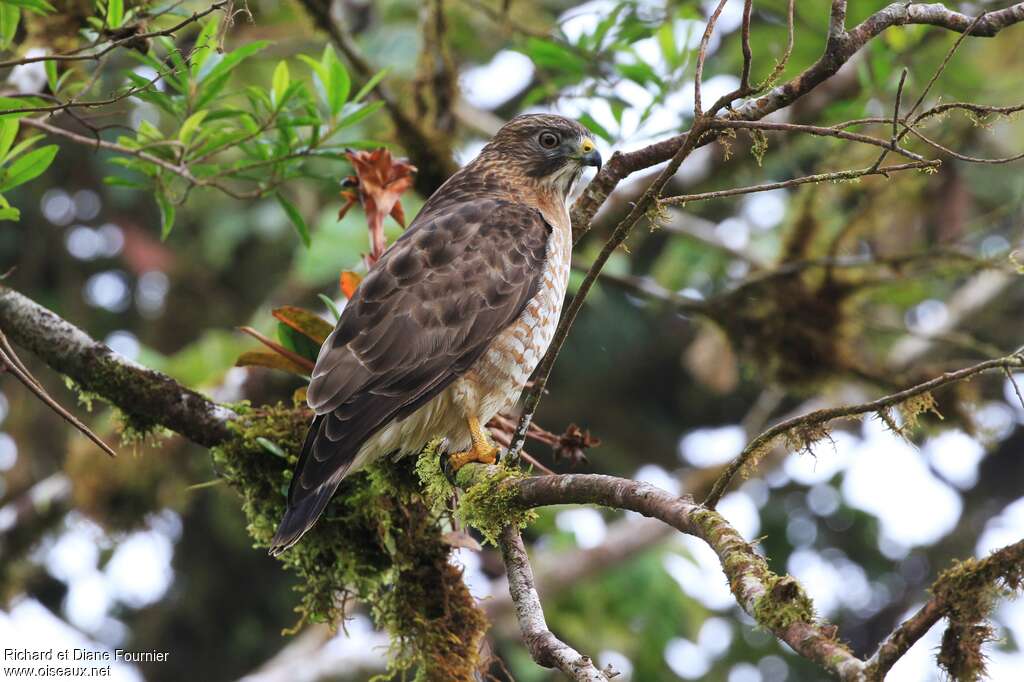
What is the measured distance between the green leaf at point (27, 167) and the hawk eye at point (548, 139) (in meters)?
2.29

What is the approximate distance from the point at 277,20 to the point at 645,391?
4.68 metres

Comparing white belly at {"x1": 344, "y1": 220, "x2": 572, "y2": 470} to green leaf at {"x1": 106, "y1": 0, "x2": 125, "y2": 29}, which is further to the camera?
white belly at {"x1": 344, "y1": 220, "x2": 572, "y2": 470}

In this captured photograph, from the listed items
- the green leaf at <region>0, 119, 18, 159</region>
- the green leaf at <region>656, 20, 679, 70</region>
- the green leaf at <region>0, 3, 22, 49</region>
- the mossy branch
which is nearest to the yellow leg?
the mossy branch

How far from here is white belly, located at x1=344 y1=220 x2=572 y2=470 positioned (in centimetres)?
406

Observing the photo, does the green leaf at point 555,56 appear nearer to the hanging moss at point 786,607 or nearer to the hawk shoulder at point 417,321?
the hawk shoulder at point 417,321

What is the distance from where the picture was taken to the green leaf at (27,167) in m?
3.64

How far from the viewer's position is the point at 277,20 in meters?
7.95

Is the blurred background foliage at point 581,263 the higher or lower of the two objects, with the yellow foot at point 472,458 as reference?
higher

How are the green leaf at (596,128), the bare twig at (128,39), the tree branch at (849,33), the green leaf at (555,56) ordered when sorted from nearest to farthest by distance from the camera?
the bare twig at (128,39)
the tree branch at (849,33)
the green leaf at (596,128)
the green leaf at (555,56)

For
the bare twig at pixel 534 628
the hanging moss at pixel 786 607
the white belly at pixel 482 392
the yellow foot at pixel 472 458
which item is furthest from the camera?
the white belly at pixel 482 392

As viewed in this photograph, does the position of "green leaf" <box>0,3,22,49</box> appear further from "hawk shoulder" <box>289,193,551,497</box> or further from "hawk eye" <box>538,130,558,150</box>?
"hawk eye" <box>538,130,558,150</box>

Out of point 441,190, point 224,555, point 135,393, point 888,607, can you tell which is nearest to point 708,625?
point 888,607

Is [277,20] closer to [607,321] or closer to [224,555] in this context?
[607,321]

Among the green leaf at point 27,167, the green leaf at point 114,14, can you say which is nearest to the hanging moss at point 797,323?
the green leaf at point 114,14
